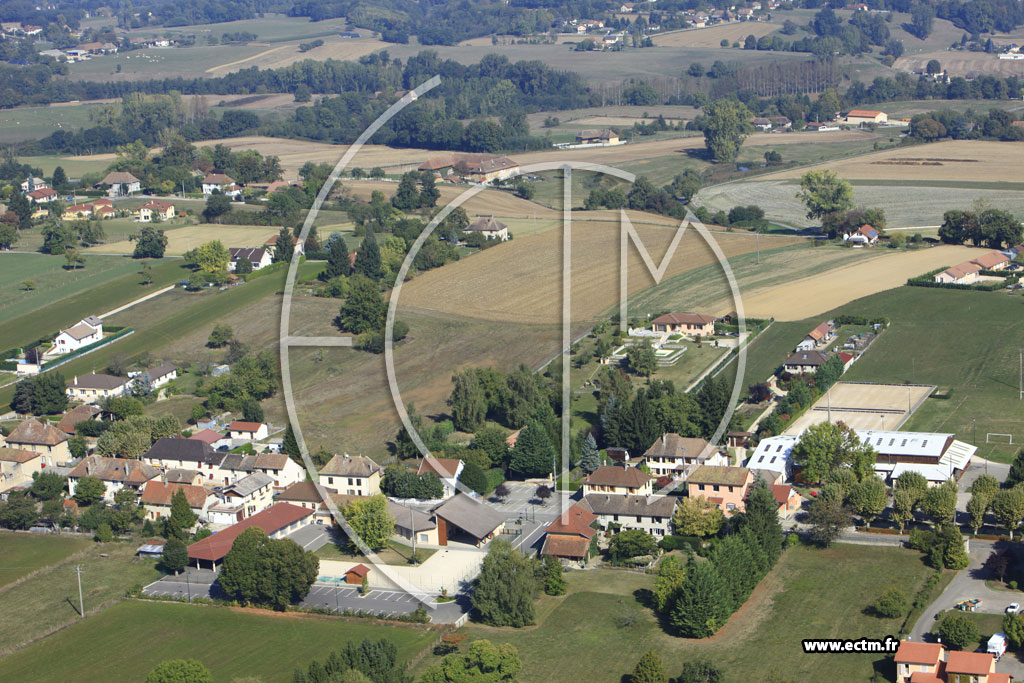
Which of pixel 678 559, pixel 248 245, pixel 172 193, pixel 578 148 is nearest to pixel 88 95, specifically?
pixel 172 193

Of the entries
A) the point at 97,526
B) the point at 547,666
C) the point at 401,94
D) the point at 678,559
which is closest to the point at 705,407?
the point at 678,559

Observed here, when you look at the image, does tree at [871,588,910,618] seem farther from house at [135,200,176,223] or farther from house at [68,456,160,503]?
house at [135,200,176,223]

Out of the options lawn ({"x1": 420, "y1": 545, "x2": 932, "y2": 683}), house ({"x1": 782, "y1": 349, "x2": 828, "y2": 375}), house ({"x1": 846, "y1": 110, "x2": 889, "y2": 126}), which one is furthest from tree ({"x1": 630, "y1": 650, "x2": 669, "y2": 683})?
house ({"x1": 846, "y1": 110, "x2": 889, "y2": 126})

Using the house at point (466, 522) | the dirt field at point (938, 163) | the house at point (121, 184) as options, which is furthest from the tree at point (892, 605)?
the house at point (121, 184)

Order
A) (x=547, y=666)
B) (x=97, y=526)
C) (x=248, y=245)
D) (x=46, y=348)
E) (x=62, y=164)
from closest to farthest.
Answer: (x=547, y=666)
(x=97, y=526)
(x=46, y=348)
(x=248, y=245)
(x=62, y=164)

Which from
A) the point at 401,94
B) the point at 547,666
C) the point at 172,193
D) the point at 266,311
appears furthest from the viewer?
the point at 401,94

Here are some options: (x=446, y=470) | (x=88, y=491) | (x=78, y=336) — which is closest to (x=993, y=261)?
(x=446, y=470)

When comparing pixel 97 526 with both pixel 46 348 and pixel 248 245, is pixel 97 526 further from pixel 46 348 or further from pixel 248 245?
pixel 248 245

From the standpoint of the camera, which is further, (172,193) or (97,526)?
(172,193)
